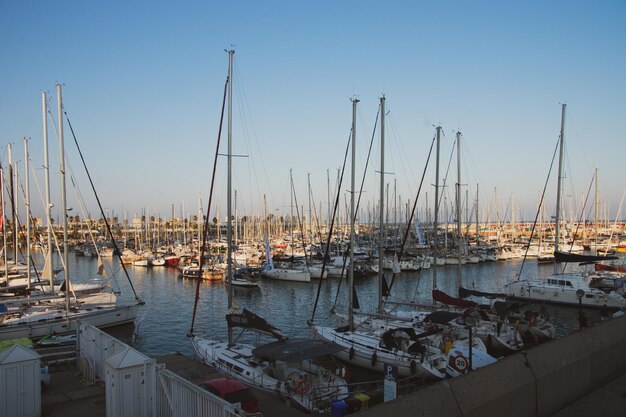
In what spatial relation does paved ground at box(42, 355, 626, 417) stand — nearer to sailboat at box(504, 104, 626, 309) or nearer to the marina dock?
the marina dock

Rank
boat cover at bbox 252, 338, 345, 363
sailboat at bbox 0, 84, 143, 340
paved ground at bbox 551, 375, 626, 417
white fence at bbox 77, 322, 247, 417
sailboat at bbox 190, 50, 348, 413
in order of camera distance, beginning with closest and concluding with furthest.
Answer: white fence at bbox 77, 322, 247, 417 → paved ground at bbox 551, 375, 626, 417 → sailboat at bbox 190, 50, 348, 413 → boat cover at bbox 252, 338, 345, 363 → sailboat at bbox 0, 84, 143, 340

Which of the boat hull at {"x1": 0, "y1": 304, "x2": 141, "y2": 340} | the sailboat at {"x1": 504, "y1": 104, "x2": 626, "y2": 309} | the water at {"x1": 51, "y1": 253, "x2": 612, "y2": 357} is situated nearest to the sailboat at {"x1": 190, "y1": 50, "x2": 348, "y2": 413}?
the water at {"x1": 51, "y1": 253, "x2": 612, "y2": 357}

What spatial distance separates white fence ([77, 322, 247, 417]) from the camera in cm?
816

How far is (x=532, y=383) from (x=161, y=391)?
7.78m

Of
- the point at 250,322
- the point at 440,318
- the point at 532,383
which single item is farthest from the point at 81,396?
the point at 440,318

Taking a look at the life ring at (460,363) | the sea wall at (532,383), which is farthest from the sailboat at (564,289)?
the sea wall at (532,383)

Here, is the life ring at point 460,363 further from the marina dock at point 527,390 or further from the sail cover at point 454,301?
the sail cover at point 454,301

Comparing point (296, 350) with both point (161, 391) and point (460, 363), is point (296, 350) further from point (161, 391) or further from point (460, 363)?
point (460, 363)

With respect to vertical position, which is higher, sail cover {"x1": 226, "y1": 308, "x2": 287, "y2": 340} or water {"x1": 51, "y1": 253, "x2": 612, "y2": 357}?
sail cover {"x1": 226, "y1": 308, "x2": 287, "y2": 340}

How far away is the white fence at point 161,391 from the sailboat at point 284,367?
16.7ft

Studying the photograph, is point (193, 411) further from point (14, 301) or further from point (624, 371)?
point (14, 301)

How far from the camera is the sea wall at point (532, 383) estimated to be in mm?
→ 8227

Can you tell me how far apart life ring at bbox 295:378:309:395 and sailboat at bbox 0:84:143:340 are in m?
17.2

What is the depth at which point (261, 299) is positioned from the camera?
46281 millimetres
